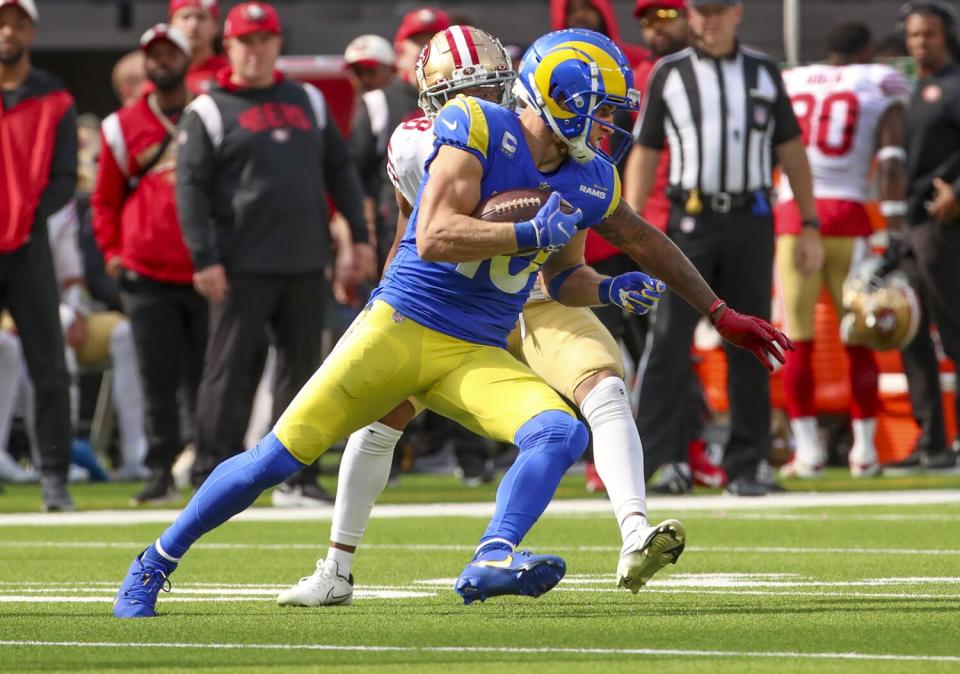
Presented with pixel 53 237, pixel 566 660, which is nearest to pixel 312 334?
pixel 53 237

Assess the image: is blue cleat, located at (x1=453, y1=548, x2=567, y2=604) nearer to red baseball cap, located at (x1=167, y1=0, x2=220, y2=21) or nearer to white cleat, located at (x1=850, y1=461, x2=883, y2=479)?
red baseball cap, located at (x1=167, y1=0, x2=220, y2=21)

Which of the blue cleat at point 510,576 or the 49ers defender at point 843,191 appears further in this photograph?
the 49ers defender at point 843,191

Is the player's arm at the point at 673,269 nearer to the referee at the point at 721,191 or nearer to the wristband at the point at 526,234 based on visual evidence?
the wristband at the point at 526,234

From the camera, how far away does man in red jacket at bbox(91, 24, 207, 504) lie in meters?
10.9

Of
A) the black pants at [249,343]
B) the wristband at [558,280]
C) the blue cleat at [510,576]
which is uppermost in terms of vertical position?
the wristband at [558,280]

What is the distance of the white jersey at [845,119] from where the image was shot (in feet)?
41.7

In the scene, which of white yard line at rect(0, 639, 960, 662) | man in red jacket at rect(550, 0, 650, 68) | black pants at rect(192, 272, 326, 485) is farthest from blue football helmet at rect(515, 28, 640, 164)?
man in red jacket at rect(550, 0, 650, 68)

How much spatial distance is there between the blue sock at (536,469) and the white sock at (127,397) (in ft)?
25.8

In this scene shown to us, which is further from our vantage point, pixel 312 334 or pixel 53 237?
pixel 53 237

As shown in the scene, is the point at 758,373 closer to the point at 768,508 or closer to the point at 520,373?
the point at 768,508

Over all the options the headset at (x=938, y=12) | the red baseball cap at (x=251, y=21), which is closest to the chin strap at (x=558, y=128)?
the red baseball cap at (x=251, y=21)

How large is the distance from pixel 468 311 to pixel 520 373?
227 millimetres

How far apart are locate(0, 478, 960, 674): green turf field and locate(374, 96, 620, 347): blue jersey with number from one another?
2.65 ft

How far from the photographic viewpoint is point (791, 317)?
12281 millimetres
